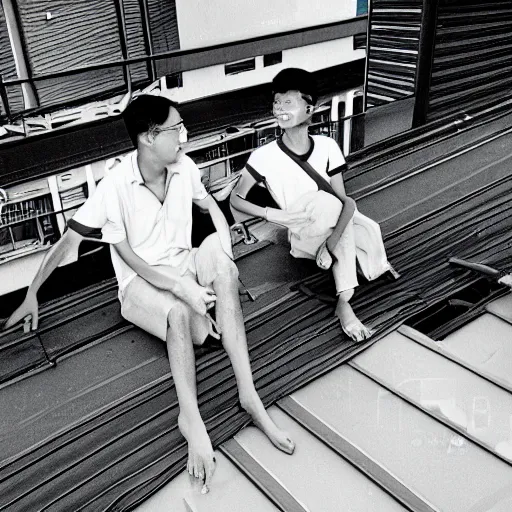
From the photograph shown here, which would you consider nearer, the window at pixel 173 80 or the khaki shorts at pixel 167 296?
the khaki shorts at pixel 167 296

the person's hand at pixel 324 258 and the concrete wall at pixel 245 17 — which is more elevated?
the concrete wall at pixel 245 17

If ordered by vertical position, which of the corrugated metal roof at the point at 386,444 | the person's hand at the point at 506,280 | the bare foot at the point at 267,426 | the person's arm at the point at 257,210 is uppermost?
the person's arm at the point at 257,210

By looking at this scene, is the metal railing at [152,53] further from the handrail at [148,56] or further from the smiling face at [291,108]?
the smiling face at [291,108]

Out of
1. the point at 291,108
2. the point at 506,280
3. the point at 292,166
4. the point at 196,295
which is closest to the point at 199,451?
the point at 196,295

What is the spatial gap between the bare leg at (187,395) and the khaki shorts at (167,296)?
9 centimetres

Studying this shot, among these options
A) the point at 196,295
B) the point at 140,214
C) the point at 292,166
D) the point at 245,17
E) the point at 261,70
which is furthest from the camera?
the point at 261,70

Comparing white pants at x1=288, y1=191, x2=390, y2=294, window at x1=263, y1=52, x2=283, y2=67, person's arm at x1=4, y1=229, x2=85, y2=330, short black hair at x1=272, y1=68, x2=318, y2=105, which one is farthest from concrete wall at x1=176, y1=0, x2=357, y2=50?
person's arm at x1=4, y1=229, x2=85, y2=330

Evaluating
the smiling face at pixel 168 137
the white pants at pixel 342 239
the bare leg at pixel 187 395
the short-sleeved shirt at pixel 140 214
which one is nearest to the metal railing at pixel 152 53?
the short-sleeved shirt at pixel 140 214

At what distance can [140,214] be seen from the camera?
2.28 m

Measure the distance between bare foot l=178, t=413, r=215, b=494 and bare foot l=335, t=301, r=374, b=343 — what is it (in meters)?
0.81

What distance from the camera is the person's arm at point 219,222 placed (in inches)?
90.7

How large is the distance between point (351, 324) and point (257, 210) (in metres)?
0.67

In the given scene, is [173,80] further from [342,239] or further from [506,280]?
[506,280]

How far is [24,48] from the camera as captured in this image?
7.50 feet
